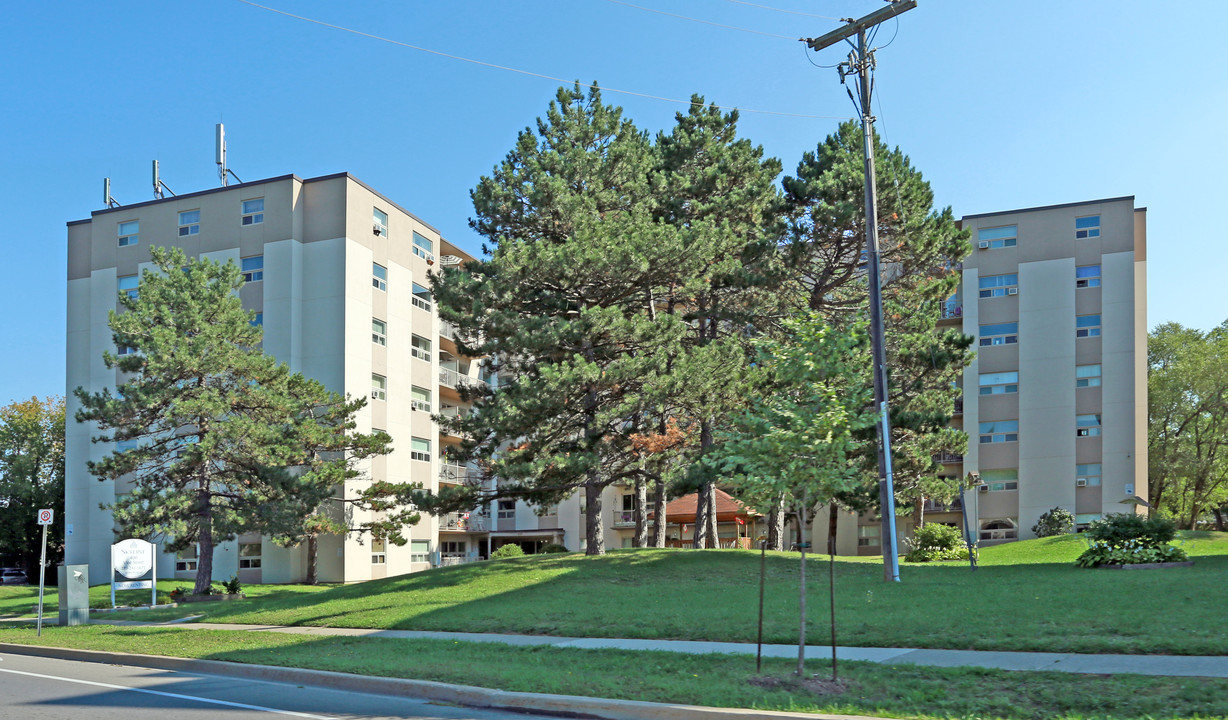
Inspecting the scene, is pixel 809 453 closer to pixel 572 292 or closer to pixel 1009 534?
pixel 572 292

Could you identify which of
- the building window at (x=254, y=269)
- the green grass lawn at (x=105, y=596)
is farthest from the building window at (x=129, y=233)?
the green grass lawn at (x=105, y=596)

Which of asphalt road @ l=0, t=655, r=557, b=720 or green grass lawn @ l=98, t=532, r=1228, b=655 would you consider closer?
asphalt road @ l=0, t=655, r=557, b=720

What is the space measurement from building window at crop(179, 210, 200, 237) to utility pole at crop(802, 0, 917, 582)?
3262cm

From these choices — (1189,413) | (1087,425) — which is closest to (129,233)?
(1087,425)

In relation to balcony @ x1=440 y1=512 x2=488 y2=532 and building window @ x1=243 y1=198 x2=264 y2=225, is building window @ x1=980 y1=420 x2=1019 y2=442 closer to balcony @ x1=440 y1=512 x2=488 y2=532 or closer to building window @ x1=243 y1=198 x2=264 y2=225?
balcony @ x1=440 y1=512 x2=488 y2=532

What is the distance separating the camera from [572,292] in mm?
26875

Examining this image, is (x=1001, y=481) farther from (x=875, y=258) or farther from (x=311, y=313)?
(x=311, y=313)

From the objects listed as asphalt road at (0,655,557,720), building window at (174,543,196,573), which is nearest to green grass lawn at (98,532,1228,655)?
asphalt road at (0,655,557,720)

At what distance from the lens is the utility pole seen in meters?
21.6

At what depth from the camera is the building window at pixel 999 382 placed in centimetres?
5103

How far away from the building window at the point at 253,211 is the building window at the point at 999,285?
3653 cm

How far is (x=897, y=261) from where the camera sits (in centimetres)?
3022

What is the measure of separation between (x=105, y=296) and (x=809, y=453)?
148 ft

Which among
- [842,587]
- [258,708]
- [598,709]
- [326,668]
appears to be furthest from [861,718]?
[842,587]
